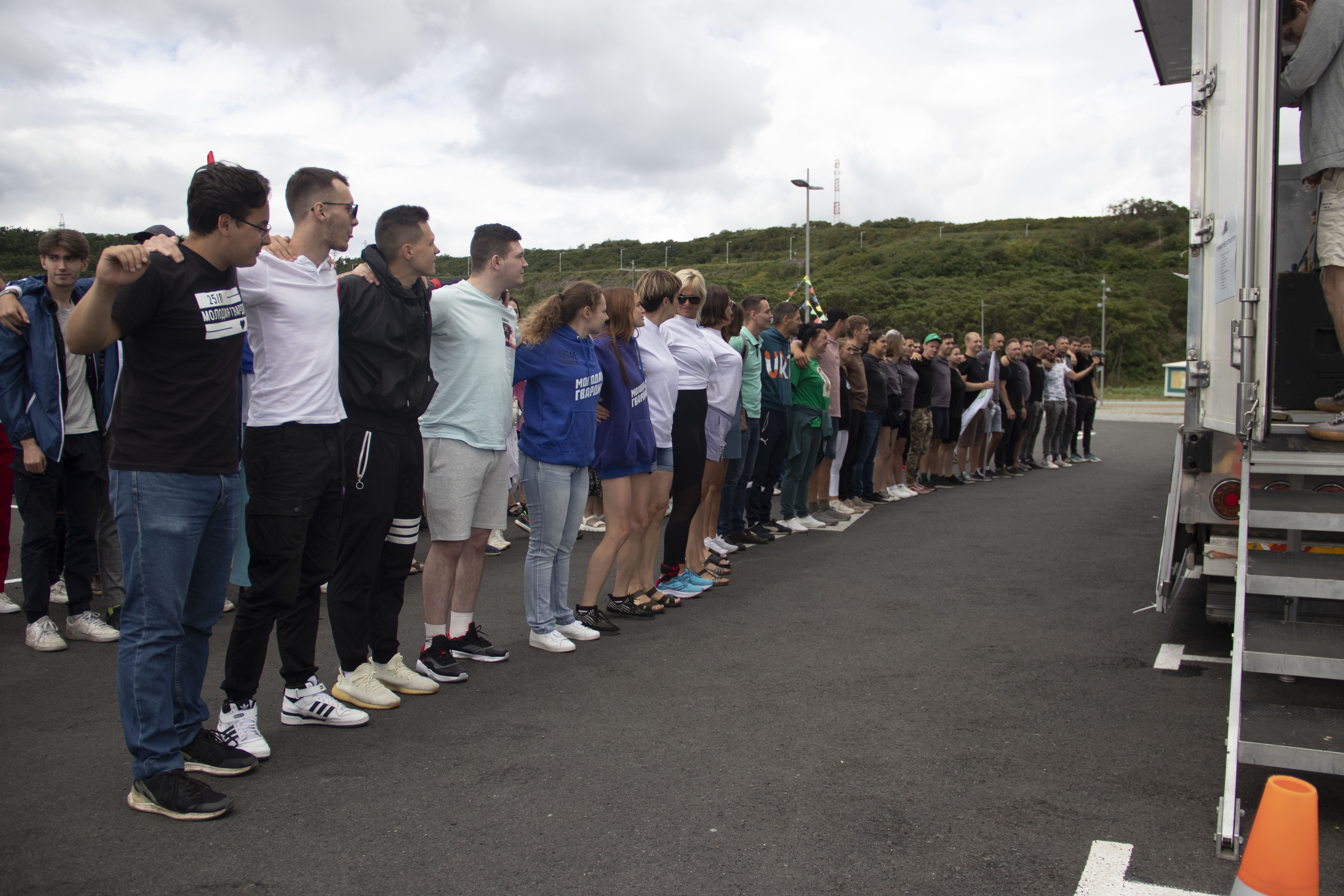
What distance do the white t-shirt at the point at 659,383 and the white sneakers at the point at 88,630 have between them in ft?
10.3

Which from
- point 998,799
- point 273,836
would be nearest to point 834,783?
point 998,799

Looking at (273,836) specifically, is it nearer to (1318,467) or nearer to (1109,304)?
(1318,467)

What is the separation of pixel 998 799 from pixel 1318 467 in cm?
195

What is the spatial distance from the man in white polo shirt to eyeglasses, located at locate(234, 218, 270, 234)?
0.27 m

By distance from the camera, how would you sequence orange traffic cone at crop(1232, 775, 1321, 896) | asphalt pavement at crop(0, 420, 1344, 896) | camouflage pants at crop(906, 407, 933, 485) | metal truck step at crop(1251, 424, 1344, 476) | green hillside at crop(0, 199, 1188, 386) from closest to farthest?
orange traffic cone at crop(1232, 775, 1321, 896)
asphalt pavement at crop(0, 420, 1344, 896)
metal truck step at crop(1251, 424, 1344, 476)
camouflage pants at crop(906, 407, 933, 485)
green hillside at crop(0, 199, 1188, 386)

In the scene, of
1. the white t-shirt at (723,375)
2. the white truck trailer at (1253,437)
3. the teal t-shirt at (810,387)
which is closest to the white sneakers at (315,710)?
the white truck trailer at (1253,437)

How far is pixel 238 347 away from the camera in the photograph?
3.38 metres

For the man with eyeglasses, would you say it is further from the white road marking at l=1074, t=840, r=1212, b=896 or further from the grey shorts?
the white road marking at l=1074, t=840, r=1212, b=896

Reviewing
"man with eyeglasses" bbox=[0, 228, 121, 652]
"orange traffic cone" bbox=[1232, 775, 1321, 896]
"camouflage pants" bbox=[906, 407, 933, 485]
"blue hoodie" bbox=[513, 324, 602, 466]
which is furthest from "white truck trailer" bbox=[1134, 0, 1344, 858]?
"camouflage pants" bbox=[906, 407, 933, 485]

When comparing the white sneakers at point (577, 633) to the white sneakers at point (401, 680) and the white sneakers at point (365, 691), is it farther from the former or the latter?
the white sneakers at point (365, 691)

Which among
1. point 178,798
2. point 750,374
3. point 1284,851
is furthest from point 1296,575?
point 750,374

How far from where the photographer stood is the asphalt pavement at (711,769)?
2.80m

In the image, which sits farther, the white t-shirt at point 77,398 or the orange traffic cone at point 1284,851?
the white t-shirt at point 77,398

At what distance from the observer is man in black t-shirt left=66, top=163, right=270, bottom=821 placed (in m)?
3.12
